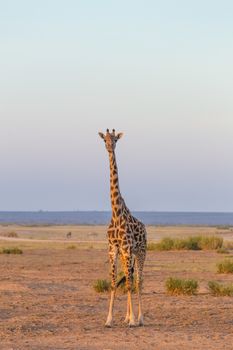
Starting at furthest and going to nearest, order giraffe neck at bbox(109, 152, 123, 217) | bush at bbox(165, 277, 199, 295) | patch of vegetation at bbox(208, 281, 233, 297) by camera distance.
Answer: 1. bush at bbox(165, 277, 199, 295)
2. patch of vegetation at bbox(208, 281, 233, 297)
3. giraffe neck at bbox(109, 152, 123, 217)

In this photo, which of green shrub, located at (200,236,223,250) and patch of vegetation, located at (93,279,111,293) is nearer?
patch of vegetation, located at (93,279,111,293)

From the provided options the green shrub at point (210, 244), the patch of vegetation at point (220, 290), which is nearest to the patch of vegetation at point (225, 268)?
the patch of vegetation at point (220, 290)

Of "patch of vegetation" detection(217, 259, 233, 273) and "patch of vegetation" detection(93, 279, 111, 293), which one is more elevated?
"patch of vegetation" detection(217, 259, 233, 273)

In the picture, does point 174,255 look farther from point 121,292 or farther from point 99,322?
point 99,322

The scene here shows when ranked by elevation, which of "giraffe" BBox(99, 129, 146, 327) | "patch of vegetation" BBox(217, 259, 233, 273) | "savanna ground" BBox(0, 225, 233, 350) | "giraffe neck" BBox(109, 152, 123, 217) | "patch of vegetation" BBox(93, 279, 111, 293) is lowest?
"savanna ground" BBox(0, 225, 233, 350)

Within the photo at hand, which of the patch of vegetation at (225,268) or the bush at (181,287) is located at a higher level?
the patch of vegetation at (225,268)

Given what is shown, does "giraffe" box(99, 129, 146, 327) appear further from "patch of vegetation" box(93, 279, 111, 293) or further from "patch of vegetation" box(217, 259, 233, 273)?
"patch of vegetation" box(217, 259, 233, 273)

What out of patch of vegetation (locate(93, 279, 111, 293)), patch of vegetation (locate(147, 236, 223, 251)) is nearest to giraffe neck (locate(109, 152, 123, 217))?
patch of vegetation (locate(93, 279, 111, 293))

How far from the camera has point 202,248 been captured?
49.5 m

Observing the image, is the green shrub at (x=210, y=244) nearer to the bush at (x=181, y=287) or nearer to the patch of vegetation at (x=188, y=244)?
the patch of vegetation at (x=188, y=244)

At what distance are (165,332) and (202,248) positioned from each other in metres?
32.9

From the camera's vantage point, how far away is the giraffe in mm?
17078

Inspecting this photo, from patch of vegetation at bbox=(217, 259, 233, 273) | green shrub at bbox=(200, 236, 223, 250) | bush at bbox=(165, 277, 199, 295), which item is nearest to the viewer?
bush at bbox=(165, 277, 199, 295)

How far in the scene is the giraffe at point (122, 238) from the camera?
56.0 ft
